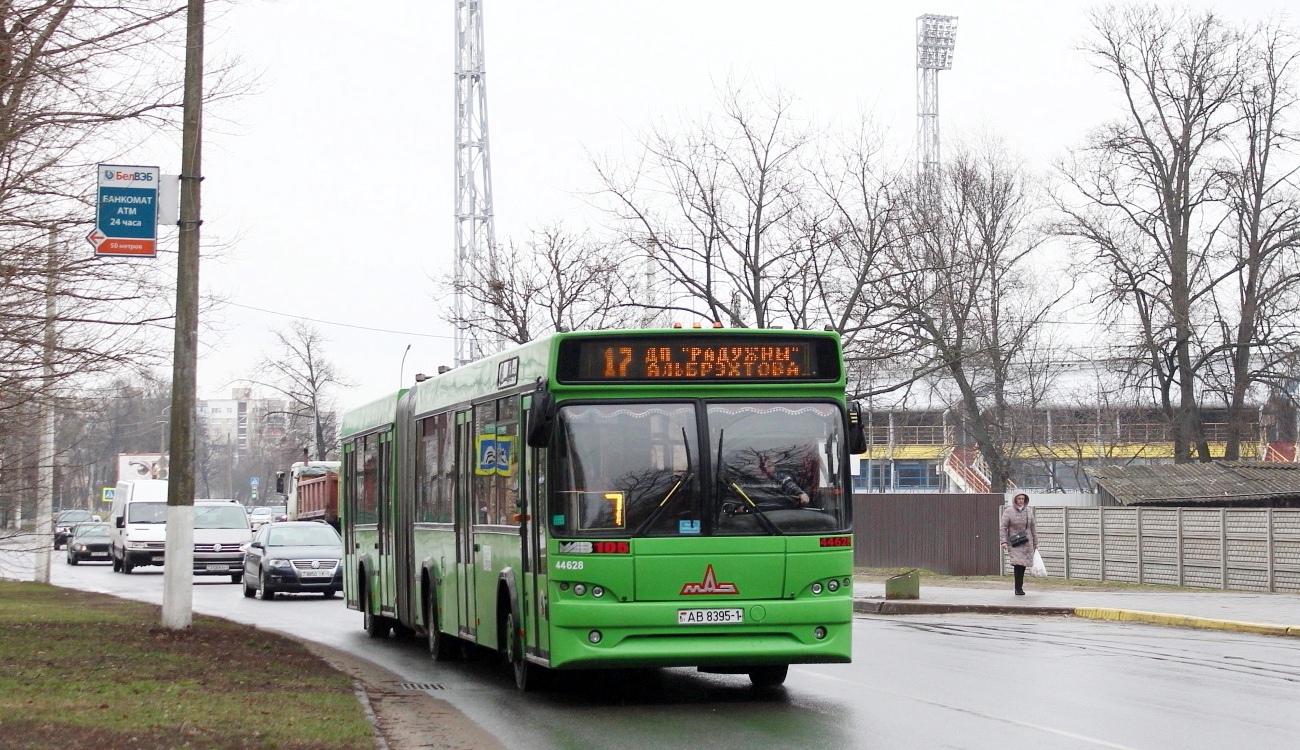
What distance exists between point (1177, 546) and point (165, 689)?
2318 centimetres

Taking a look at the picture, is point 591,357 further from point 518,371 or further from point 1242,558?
point 1242,558

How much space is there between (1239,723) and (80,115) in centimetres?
1101

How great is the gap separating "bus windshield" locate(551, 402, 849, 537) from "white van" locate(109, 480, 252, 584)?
27.3 m

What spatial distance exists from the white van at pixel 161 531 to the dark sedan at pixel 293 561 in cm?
635

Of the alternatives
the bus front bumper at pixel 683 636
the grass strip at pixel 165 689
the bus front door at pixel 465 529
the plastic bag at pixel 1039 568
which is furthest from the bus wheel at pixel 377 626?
the plastic bag at pixel 1039 568

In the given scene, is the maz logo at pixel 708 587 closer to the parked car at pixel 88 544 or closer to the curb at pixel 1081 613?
the curb at pixel 1081 613

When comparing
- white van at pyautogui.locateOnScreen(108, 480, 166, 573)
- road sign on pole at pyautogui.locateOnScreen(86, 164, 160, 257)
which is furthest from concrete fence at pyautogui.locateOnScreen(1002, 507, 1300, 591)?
white van at pyautogui.locateOnScreen(108, 480, 166, 573)

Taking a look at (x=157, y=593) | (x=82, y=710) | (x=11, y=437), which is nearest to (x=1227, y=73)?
(x=157, y=593)

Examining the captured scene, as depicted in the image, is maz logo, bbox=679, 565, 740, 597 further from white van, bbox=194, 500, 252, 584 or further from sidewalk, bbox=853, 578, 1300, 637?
white van, bbox=194, 500, 252, 584

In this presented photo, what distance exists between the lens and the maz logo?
12156 millimetres

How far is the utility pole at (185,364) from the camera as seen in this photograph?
677 inches

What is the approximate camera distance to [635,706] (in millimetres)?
12711

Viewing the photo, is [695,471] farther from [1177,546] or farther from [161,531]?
[161,531]

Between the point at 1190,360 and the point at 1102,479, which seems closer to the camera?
the point at 1102,479
